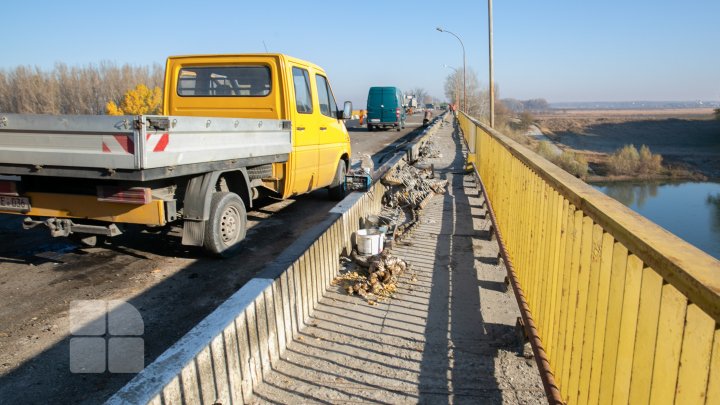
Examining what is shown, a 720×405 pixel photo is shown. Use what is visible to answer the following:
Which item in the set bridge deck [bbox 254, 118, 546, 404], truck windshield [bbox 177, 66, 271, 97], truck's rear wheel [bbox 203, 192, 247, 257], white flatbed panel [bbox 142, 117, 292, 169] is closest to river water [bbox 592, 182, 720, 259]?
truck windshield [bbox 177, 66, 271, 97]

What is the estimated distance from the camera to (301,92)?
7.54m

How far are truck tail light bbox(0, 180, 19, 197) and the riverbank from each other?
119ft

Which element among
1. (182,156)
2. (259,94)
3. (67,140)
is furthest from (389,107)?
(67,140)

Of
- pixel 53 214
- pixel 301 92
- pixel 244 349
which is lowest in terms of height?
pixel 244 349

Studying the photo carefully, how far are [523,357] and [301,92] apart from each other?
5.28 metres

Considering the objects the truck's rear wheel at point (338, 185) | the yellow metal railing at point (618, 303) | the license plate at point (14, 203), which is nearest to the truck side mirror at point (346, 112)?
the truck's rear wheel at point (338, 185)

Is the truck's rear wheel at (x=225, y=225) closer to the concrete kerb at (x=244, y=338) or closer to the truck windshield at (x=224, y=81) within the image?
the concrete kerb at (x=244, y=338)

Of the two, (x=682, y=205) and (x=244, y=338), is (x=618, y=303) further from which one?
(x=682, y=205)

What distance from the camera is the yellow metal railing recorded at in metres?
1.36

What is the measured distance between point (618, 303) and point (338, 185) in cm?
753

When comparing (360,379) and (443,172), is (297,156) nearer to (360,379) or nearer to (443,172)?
(360,379)

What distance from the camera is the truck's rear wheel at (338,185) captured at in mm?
9133

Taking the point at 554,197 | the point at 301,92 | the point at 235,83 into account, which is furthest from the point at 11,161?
the point at 554,197

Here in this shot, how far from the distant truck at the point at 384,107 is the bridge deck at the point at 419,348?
25847mm
